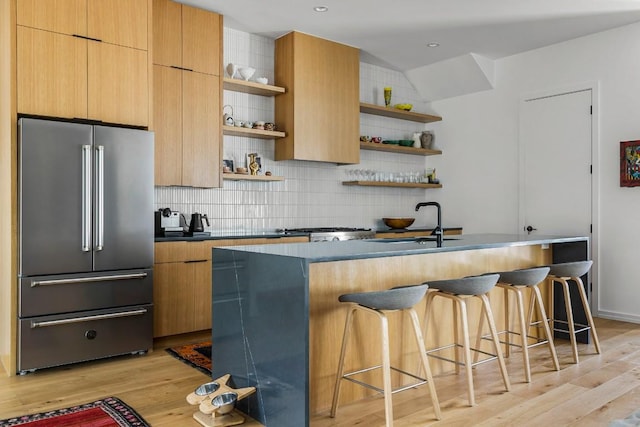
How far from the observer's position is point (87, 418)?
105 inches

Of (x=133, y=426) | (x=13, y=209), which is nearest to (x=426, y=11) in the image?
(x=13, y=209)

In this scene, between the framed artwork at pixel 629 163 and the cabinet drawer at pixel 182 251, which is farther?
the framed artwork at pixel 629 163

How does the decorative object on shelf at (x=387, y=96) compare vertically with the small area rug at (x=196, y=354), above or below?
above

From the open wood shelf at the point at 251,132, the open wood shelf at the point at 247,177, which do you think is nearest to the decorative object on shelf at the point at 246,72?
the open wood shelf at the point at 251,132

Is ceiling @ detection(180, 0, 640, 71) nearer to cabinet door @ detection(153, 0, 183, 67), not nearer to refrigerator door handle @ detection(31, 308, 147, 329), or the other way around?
cabinet door @ detection(153, 0, 183, 67)

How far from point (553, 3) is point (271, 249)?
140 inches

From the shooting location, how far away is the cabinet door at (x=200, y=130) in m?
4.57

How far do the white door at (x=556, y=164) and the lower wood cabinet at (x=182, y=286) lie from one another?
348 cm

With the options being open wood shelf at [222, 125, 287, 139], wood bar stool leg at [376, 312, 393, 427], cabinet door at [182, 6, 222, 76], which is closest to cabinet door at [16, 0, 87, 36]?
cabinet door at [182, 6, 222, 76]

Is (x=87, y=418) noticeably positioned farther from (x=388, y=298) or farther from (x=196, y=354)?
(x=388, y=298)

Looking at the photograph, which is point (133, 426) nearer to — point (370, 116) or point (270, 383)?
point (270, 383)

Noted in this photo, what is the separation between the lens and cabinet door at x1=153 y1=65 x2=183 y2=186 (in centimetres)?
441

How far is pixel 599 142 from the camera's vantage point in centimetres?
532

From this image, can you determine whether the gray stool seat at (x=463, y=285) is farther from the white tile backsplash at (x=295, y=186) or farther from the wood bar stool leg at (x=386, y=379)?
the white tile backsplash at (x=295, y=186)
